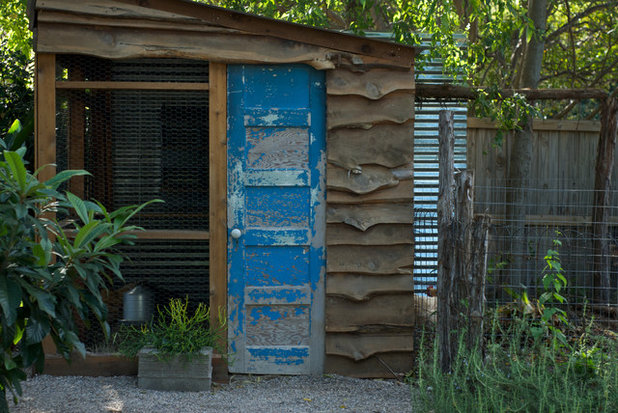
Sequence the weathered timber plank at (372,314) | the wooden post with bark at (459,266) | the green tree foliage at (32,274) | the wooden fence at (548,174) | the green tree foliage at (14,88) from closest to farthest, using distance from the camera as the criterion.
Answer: the green tree foliage at (32,274) < the wooden post with bark at (459,266) < the weathered timber plank at (372,314) < the green tree foliage at (14,88) < the wooden fence at (548,174)

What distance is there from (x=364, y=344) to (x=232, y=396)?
106 cm

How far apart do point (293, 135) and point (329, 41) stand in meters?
0.72

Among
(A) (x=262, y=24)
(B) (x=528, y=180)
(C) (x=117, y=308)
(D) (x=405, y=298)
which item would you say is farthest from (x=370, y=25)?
(C) (x=117, y=308)

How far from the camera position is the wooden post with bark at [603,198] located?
659cm

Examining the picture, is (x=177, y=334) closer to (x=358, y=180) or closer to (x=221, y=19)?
(x=358, y=180)

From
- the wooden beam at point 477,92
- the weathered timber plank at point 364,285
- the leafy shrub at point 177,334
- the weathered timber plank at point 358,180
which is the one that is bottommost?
the leafy shrub at point 177,334

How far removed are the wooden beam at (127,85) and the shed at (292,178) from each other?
0.04ft

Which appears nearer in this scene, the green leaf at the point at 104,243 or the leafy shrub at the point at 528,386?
the leafy shrub at the point at 528,386

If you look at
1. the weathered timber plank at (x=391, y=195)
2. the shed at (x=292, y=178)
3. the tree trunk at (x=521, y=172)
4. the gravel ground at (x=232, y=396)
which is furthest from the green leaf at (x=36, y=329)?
the tree trunk at (x=521, y=172)

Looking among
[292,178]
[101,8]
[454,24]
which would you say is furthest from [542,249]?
[101,8]

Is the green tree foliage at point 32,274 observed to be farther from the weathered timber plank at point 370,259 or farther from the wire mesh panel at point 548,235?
the wire mesh panel at point 548,235

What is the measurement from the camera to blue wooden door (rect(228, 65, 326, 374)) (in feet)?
16.6

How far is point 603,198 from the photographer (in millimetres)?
6781

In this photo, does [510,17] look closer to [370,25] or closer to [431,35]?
[431,35]
